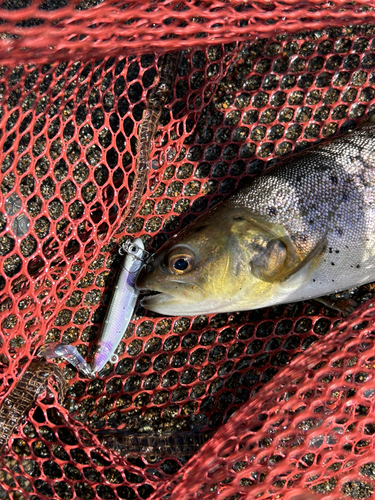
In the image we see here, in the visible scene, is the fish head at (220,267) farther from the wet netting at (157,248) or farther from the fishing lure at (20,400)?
the fishing lure at (20,400)

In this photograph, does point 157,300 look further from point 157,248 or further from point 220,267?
point 157,248

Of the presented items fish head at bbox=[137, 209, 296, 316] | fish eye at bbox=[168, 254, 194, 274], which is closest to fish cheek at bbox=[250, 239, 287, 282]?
fish head at bbox=[137, 209, 296, 316]

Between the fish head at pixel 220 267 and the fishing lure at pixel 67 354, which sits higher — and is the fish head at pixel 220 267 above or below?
above

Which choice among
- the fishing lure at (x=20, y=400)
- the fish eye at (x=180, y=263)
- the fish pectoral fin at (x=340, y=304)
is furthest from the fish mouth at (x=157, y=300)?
the fish pectoral fin at (x=340, y=304)

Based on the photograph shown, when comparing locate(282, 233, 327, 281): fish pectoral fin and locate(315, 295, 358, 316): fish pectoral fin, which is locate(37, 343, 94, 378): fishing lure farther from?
locate(315, 295, 358, 316): fish pectoral fin

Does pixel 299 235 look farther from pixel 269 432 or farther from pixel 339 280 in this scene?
pixel 269 432

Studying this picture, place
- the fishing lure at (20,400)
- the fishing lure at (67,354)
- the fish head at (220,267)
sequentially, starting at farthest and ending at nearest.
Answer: the fishing lure at (67,354), the fishing lure at (20,400), the fish head at (220,267)
